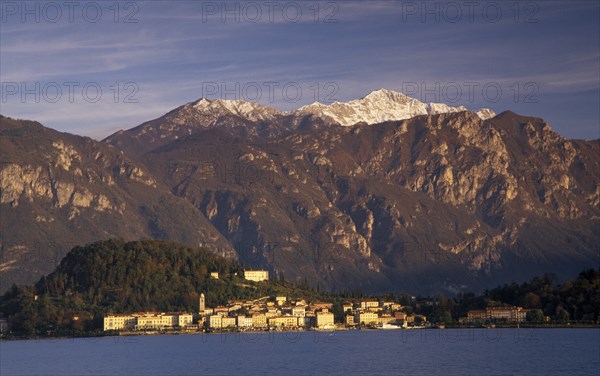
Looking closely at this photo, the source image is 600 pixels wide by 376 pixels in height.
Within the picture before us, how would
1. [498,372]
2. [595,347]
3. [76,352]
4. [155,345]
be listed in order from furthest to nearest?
[155,345] < [76,352] < [595,347] < [498,372]

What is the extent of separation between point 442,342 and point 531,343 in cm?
1461

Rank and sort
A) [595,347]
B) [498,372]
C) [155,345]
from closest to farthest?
1. [498,372]
2. [595,347]
3. [155,345]

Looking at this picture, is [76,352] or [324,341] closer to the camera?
[76,352]

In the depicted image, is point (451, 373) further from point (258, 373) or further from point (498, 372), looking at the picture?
point (258, 373)

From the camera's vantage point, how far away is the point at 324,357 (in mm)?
158875

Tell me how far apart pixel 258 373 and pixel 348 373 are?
9522mm

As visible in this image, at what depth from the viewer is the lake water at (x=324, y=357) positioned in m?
139

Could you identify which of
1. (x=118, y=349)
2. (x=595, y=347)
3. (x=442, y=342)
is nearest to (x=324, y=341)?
(x=442, y=342)

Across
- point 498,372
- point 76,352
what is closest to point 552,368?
point 498,372

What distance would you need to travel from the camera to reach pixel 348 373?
134 metres

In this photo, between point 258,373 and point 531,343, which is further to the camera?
point 531,343

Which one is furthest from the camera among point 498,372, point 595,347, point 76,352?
point 76,352

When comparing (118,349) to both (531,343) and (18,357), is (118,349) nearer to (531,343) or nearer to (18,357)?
(18,357)

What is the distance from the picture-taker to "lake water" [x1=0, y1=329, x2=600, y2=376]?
13900cm
